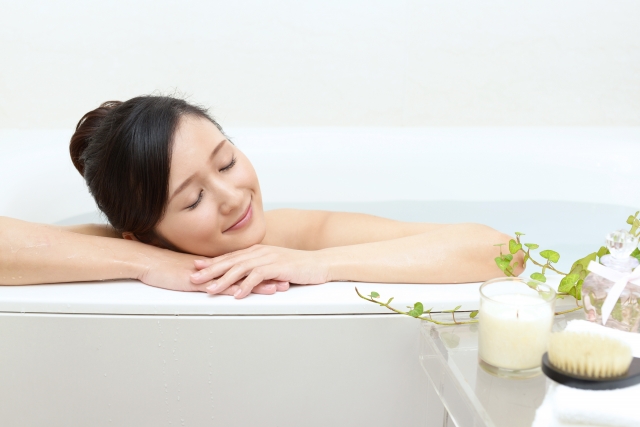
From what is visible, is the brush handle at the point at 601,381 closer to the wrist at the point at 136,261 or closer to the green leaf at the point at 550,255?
the green leaf at the point at 550,255

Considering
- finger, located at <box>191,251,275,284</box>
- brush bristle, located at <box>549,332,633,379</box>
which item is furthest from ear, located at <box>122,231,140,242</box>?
brush bristle, located at <box>549,332,633,379</box>

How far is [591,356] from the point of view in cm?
65

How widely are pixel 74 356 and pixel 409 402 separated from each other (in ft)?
1.66

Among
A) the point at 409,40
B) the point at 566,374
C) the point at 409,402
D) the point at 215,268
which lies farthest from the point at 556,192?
the point at 566,374

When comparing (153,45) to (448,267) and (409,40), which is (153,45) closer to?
(409,40)

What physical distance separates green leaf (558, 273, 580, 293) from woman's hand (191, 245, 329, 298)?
34 cm

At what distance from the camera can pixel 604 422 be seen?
646mm

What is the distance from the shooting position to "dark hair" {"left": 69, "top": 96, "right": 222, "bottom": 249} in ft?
3.78

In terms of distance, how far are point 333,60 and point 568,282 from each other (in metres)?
1.55

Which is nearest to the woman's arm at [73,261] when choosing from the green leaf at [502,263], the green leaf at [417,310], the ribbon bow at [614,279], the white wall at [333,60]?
the green leaf at [417,310]

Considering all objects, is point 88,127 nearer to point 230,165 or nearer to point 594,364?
point 230,165

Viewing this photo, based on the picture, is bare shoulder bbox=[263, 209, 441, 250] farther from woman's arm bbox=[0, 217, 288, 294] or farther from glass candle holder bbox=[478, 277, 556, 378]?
glass candle holder bbox=[478, 277, 556, 378]

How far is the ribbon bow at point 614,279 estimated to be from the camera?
31.0 inches

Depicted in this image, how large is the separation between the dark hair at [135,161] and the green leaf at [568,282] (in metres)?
0.63
